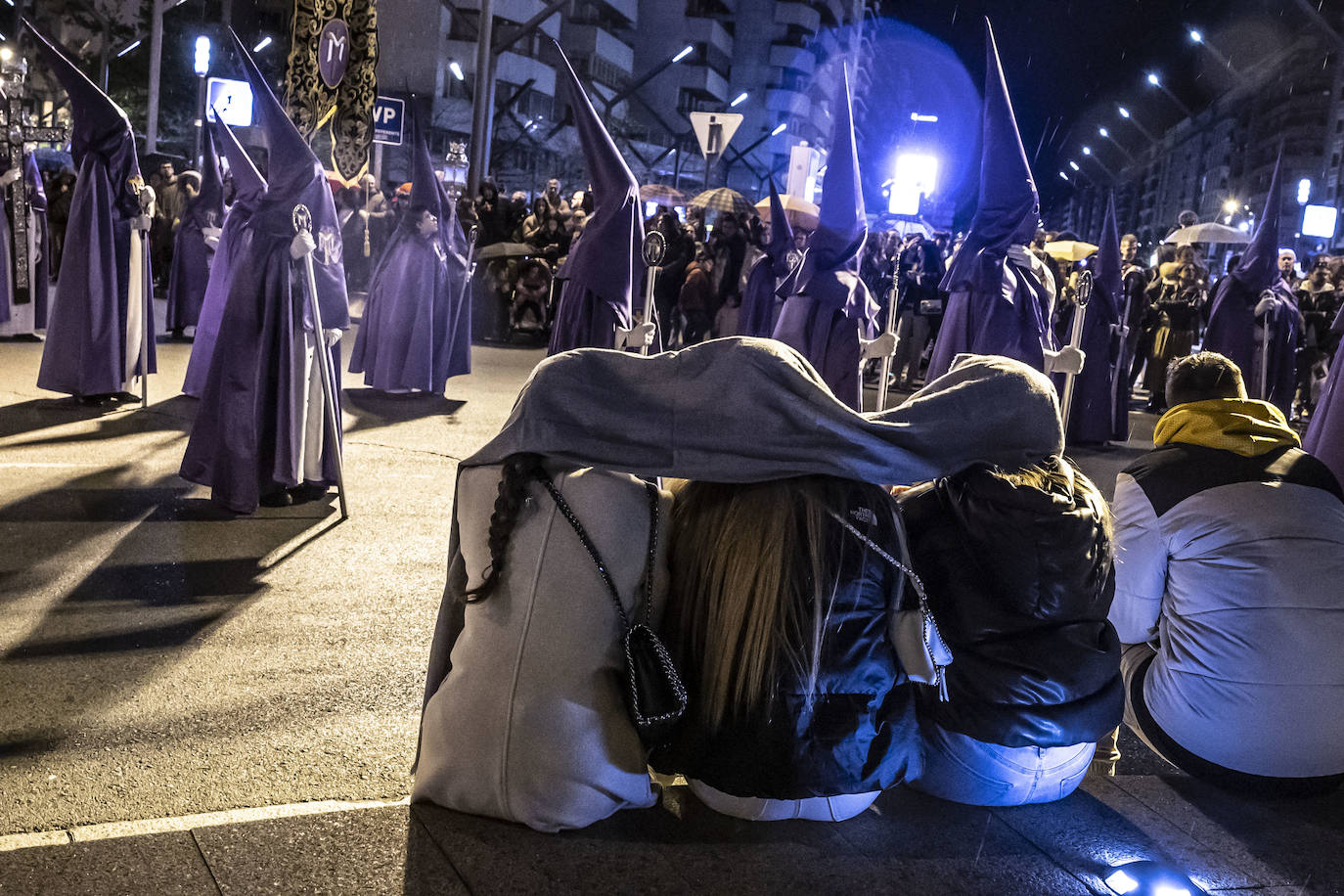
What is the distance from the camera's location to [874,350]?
6.37 m

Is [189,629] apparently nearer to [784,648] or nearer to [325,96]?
[784,648]

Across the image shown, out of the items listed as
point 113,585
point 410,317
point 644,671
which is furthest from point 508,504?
point 410,317

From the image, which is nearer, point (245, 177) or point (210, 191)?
point (245, 177)

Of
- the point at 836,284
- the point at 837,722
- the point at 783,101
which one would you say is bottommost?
the point at 837,722

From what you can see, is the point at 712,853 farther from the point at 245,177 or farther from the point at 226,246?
the point at 226,246

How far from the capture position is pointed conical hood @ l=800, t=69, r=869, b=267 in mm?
7566

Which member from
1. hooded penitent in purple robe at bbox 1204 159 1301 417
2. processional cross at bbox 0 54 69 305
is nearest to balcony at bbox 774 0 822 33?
hooded penitent in purple robe at bbox 1204 159 1301 417

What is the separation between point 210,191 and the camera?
12.2 m

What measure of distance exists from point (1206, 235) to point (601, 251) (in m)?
15.1

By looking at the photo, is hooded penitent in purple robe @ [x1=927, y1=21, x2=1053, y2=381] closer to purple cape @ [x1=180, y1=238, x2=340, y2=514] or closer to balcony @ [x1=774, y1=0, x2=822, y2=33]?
purple cape @ [x1=180, y1=238, x2=340, y2=514]

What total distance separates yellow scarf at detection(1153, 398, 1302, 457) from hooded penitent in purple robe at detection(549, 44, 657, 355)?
419 cm

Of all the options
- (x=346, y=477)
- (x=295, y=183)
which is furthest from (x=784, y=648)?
(x=346, y=477)

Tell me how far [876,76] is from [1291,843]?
116 meters

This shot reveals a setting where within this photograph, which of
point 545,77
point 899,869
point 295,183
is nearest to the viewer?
point 899,869
